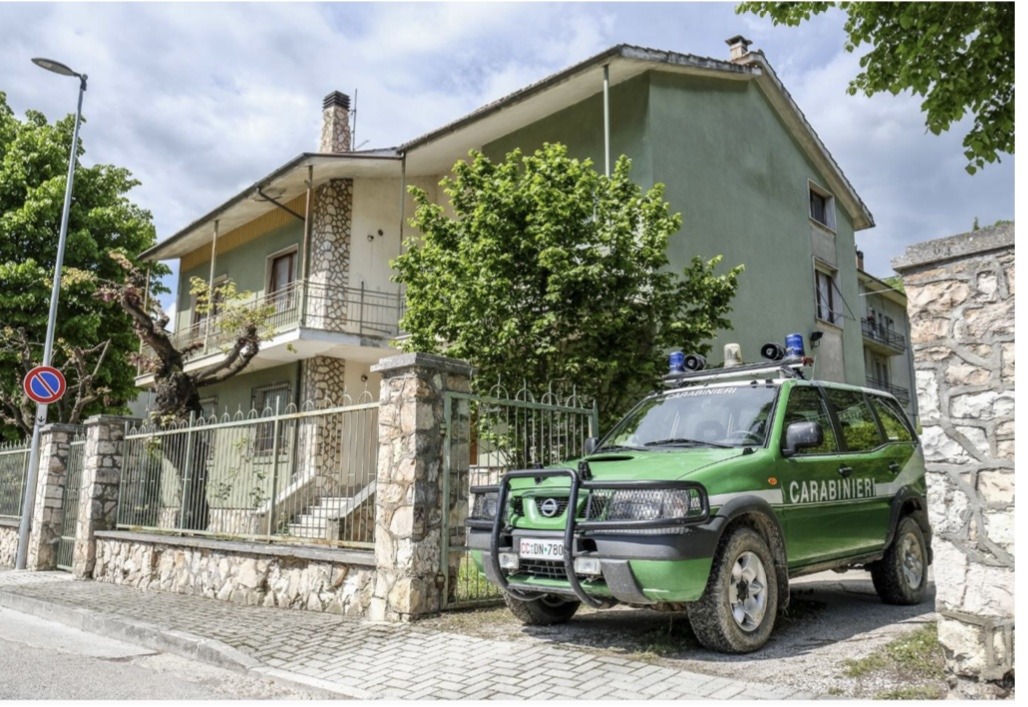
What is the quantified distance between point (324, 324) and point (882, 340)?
22014 mm

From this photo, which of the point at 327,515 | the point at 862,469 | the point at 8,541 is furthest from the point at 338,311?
the point at 862,469

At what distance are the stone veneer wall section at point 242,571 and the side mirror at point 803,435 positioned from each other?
375 centimetres

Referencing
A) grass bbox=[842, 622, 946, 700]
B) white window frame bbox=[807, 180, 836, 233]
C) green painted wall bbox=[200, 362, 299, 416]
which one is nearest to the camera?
grass bbox=[842, 622, 946, 700]

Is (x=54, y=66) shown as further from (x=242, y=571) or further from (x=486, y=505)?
(x=486, y=505)

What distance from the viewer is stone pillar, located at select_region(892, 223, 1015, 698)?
397cm

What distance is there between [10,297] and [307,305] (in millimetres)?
8700

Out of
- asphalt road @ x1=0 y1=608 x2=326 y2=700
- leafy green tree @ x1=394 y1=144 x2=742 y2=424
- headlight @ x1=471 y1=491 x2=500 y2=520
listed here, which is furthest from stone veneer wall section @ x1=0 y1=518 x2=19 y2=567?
headlight @ x1=471 y1=491 x2=500 y2=520

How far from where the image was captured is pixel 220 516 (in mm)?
9570

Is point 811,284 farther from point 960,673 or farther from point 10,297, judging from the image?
point 10,297

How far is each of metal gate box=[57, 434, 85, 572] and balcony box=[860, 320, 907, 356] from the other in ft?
81.8

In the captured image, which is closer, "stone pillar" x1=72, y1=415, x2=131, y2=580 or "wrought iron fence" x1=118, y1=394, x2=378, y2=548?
"wrought iron fence" x1=118, y1=394, x2=378, y2=548

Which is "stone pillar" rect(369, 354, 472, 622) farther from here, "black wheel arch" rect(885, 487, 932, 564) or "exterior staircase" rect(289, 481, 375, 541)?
"black wheel arch" rect(885, 487, 932, 564)

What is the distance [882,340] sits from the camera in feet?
99.5

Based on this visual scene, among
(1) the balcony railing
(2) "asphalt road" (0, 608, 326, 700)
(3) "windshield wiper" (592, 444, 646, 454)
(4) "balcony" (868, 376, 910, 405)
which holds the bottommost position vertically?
(2) "asphalt road" (0, 608, 326, 700)
